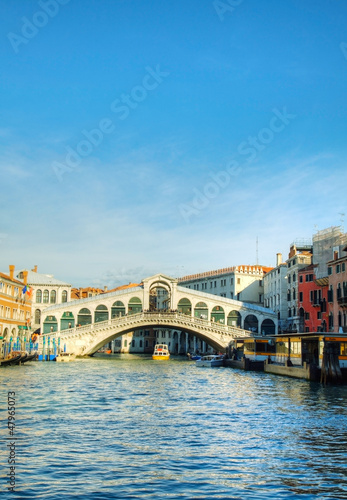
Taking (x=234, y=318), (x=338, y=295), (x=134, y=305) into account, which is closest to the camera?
(x=338, y=295)

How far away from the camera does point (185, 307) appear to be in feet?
210

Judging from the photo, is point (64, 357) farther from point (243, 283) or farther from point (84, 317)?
point (243, 283)

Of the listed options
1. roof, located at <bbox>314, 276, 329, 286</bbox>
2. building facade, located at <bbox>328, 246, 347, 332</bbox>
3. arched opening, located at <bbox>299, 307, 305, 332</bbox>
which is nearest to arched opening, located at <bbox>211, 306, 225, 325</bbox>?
arched opening, located at <bbox>299, 307, 305, 332</bbox>

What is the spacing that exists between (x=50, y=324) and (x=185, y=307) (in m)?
14.3

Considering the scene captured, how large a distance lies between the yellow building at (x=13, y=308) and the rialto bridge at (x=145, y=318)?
2.31 m

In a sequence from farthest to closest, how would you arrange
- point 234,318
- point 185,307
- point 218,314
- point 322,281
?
point 234,318 → point 218,314 → point 185,307 → point 322,281

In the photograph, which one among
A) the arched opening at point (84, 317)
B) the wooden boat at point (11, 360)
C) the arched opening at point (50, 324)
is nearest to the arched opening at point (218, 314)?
the arched opening at point (84, 317)

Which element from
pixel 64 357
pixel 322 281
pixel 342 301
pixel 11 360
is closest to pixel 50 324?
pixel 64 357

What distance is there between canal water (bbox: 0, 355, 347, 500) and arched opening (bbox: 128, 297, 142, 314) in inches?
1440

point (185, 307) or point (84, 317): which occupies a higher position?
point (185, 307)

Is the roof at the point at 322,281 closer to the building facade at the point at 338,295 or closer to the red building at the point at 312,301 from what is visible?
the red building at the point at 312,301

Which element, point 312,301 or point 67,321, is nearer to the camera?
point 312,301

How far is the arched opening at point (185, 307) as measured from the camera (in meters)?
63.8

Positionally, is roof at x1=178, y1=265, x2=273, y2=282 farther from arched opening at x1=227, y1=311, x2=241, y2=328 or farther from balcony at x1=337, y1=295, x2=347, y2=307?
balcony at x1=337, y1=295, x2=347, y2=307
